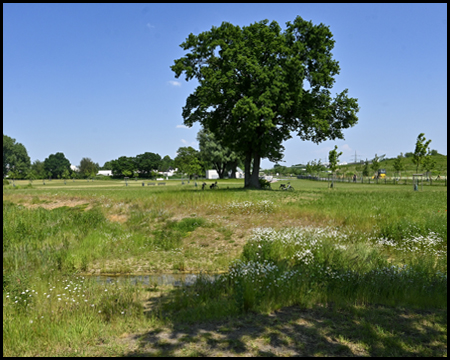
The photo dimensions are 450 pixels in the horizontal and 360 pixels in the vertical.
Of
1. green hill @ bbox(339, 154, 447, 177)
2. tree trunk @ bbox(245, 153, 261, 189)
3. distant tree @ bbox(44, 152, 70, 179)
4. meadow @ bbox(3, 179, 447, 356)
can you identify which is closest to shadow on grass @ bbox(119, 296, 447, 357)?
meadow @ bbox(3, 179, 447, 356)

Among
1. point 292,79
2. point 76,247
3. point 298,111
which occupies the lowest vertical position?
point 76,247

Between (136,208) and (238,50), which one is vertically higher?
(238,50)

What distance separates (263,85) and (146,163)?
393 ft

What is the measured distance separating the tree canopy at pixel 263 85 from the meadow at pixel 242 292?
14356 mm

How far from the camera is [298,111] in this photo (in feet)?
103

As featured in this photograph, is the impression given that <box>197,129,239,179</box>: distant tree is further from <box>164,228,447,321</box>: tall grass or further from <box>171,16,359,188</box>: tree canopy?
<box>164,228,447,321</box>: tall grass

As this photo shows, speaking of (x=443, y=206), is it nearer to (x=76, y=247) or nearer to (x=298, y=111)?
(x=298, y=111)

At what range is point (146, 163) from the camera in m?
143

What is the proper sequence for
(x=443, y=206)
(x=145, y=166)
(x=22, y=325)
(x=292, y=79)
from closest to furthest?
1. (x=22, y=325)
2. (x=443, y=206)
3. (x=292, y=79)
4. (x=145, y=166)

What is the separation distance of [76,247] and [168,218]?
18.5 ft

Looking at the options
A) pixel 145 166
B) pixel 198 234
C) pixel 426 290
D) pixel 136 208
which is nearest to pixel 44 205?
pixel 136 208

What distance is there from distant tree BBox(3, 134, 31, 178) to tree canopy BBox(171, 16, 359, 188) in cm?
13444

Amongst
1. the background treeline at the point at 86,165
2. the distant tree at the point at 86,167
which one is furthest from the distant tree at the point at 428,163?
the distant tree at the point at 86,167

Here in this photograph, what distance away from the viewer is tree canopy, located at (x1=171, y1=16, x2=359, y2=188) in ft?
93.9
